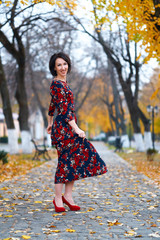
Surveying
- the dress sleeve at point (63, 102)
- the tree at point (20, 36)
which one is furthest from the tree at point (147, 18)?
the dress sleeve at point (63, 102)

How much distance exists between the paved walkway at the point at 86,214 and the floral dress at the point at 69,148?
1.75ft

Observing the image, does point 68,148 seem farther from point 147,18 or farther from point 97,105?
point 97,105

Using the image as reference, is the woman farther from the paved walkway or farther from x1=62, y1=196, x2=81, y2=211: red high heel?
the paved walkway

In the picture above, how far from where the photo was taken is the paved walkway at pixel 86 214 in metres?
4.01

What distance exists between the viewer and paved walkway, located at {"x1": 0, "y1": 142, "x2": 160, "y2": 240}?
401cm

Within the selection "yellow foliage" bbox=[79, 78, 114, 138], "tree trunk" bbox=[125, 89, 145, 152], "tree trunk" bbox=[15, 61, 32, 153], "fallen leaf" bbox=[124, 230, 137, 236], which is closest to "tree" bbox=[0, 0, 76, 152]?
"tree trunk" bbox=[15, 61, 32, 153]

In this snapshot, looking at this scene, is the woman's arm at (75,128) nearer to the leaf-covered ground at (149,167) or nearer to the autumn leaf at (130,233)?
the autumn leaf at (130,233)

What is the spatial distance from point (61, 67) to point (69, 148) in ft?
3.60

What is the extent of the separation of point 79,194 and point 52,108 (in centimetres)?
215

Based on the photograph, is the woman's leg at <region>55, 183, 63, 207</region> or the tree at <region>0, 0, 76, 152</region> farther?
the tree at <region>0, 0, 76, 152</region>

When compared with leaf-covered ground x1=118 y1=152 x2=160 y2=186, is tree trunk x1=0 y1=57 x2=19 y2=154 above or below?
above

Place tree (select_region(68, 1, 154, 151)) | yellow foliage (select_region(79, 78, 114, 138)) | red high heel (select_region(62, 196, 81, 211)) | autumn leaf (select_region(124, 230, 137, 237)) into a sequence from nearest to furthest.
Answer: autumn leaf (select_region(124, 230, 137, 237)) → red high heel (select_region(62, 196, 81, 211)) → tree (select_region(68, 1, 154, 151)) → yellow foliage (select_region(79, 78, 114, 138))

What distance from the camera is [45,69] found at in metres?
25.1

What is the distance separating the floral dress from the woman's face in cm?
21
